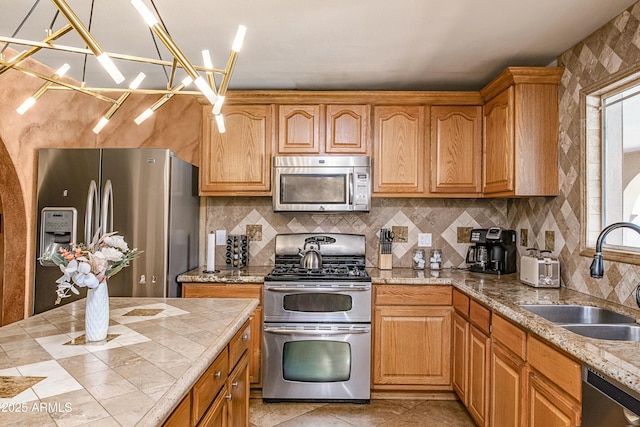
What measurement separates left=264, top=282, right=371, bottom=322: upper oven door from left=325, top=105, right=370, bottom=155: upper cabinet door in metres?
1.10

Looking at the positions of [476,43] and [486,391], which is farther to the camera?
[476,43]

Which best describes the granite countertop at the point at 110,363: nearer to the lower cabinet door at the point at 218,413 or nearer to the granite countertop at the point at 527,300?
the lower cabinet door at the point at 218,413

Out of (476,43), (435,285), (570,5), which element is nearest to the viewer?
(570,5)

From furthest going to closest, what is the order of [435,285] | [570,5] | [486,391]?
[435,285], [486,391], [570,5]

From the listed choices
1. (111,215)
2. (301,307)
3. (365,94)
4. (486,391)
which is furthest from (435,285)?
(111,215)

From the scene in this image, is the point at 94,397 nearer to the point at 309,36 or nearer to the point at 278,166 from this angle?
the point at 309,36

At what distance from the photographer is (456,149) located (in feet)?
10.8

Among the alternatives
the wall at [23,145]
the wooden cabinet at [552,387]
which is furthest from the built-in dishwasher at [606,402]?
the wall at [23,145]

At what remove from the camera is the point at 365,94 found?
3.27 meters

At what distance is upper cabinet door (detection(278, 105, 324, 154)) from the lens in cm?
330

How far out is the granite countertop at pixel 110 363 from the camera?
0.95m

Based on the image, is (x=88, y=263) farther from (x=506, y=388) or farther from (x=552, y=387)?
(x=506, y=388)

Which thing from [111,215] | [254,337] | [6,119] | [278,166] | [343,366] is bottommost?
[343,366]

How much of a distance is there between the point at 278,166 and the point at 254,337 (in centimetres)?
132
